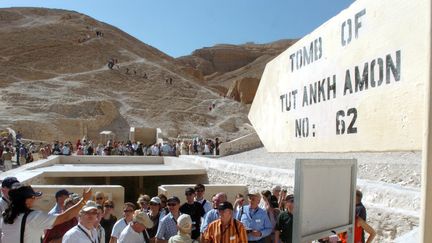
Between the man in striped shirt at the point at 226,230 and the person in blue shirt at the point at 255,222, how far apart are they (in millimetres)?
1045

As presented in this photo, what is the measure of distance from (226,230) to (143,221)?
888mm

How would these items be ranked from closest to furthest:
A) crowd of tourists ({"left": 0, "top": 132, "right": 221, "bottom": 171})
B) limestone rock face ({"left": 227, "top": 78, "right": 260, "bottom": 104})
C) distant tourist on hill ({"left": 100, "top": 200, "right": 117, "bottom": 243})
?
1. distant tourist on hill ({"left": 100, "top": 200, "right": 117, "bottom": 243})
2. crowd of tourists ({"left": 0, "top": 132, "right": 221, "bottom": 171})
3. limestone rock face ({"left": 227, "top": 78, "right": 260, "bottom": 104})

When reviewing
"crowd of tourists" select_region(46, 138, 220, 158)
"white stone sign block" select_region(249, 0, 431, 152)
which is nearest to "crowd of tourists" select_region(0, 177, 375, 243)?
"white stone sign block" select_region(249, 0, 431, 152)

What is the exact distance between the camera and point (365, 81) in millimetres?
6781

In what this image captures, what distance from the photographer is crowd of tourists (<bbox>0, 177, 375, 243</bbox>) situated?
11.6 ft

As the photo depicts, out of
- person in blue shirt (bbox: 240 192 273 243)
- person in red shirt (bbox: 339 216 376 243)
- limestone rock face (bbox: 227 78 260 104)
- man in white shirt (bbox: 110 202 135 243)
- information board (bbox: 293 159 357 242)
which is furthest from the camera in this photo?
→ limestone rock face (bbox: 227 78 260 104)

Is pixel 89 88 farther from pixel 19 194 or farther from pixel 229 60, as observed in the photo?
pixel 19 194

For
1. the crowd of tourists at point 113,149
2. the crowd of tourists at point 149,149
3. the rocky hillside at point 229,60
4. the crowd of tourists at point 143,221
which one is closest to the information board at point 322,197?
the crowd of tourists at point 143,221

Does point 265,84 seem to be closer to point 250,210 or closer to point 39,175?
point 39,175

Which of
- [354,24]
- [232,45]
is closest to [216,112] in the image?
[354,24]

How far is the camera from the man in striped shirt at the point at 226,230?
4.02 metres

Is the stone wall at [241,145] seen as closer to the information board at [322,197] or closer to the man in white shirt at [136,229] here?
the man in white shirt at [136,229]

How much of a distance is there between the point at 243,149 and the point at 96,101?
22448 millimetres

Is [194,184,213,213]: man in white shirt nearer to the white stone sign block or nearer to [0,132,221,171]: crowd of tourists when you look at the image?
the white stone sign block
